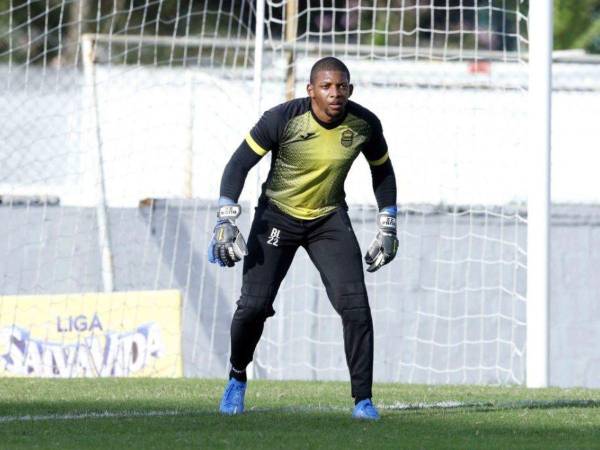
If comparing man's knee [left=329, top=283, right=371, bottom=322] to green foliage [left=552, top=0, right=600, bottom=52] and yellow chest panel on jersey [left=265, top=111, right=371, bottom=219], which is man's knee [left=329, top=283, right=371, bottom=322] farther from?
green foliage [left=552, top=0, right=600, bottom=52]

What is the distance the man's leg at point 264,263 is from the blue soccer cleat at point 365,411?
2.44 ft

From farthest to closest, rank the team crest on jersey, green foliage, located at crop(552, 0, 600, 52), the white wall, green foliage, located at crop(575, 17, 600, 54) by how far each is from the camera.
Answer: green foliage, located at crop(575, 17, 600, 54) < green foliage, located at crop(552, 0, 600, 52) < the white wall < the team crest on jersey

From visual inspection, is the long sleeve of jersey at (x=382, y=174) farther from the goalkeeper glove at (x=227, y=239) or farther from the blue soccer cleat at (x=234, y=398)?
the blue soccer cleat at (x=234, y=398)

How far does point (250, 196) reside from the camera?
13461 millimetres

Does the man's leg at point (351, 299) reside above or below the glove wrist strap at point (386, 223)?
below

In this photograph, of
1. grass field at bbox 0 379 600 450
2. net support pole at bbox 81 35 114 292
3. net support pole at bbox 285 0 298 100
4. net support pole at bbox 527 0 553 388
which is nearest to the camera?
grass field at bbox 0 379 600 450

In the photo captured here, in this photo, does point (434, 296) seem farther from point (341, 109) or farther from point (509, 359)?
point (341, 109)

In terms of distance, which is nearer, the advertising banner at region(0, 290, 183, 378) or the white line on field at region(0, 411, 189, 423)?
the white line on field at region(0, 411, 189, 423)

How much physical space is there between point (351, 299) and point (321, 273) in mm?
268

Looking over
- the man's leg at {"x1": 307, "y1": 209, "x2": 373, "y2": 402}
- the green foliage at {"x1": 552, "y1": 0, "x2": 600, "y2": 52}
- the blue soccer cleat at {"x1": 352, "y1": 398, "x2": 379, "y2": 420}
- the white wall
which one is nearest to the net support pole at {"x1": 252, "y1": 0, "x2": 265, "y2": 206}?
the white wall

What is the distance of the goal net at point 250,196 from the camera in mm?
14008

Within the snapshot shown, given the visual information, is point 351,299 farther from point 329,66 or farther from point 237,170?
point 329,66

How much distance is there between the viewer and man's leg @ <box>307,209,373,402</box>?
781 cm

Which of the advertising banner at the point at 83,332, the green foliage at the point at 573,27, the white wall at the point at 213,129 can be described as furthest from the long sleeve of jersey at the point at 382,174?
the green foliage at the point at 573,27
